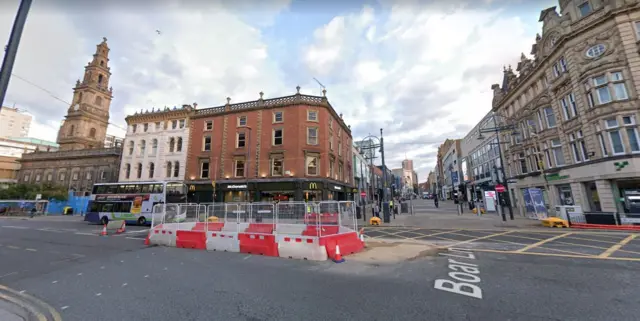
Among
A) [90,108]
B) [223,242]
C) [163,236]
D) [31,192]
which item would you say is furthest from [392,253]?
[90,108]

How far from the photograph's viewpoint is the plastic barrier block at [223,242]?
10031 millimetres

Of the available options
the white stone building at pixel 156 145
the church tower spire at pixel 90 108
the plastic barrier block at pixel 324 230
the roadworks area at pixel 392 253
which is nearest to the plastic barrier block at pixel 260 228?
the plastic barrier block at pixel 324 230

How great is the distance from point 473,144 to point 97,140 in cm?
8259

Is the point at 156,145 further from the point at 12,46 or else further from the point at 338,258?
the point at 338,258

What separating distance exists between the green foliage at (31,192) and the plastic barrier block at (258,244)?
52017 mm

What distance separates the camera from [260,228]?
11266 millimetres

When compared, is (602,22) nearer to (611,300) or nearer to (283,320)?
(611,300)

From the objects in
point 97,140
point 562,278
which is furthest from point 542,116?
point 97,140

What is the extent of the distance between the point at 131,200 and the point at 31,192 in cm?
3692

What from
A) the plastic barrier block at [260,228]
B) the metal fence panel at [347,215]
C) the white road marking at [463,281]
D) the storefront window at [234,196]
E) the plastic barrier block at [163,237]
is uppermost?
the storefront window at [234,196]

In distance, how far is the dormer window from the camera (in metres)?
19.2

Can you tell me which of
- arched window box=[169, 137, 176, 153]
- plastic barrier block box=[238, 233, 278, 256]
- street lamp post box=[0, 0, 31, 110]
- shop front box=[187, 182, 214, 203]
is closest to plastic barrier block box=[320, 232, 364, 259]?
plastic barrier block box=[238, 233, 278, 256]

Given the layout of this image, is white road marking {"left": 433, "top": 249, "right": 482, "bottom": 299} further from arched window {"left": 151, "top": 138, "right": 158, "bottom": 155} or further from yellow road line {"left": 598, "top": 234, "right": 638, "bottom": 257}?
arched window {"left": 151, "top": 138, "right": 158, "bottom": 155}

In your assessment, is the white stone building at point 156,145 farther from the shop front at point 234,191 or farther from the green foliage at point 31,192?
the green foliage at point 31,192
